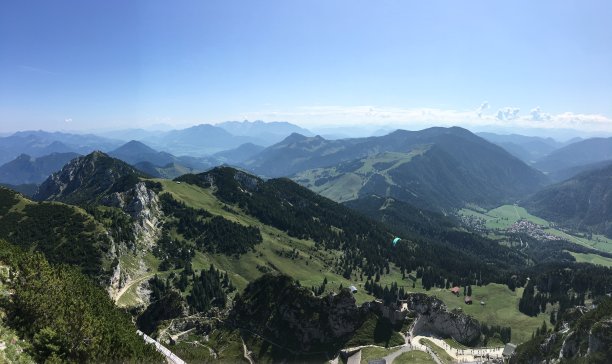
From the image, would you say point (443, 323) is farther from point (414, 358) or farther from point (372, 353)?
point (372, 353)

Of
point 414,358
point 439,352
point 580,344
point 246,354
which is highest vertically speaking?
point 580,344

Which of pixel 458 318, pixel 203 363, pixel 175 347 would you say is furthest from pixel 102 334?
pixel 458 318

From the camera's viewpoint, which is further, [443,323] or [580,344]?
[443,323]

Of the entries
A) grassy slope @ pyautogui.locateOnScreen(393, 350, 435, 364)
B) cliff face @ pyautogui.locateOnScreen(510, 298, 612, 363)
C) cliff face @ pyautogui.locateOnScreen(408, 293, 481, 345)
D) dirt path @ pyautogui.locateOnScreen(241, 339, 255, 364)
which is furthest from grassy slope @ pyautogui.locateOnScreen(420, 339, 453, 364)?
dirt path @ pyautogui.locateOnScreen(241, 339, 255, 364)

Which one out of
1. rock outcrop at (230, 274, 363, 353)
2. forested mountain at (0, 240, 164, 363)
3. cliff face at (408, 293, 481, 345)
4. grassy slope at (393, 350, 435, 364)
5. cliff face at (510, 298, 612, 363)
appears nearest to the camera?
forested mountain at (0, 240, 164, 363)

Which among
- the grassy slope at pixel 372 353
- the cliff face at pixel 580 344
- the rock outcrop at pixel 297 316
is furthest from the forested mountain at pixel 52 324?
the cliff face at pixel 580 344

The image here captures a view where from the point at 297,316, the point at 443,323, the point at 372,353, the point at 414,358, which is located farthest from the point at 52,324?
the point at 443,323

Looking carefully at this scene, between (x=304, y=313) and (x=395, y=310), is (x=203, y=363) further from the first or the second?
(x=395, y=310)

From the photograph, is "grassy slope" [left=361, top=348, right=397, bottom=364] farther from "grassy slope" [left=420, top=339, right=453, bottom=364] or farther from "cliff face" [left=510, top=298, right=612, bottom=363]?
"cliff face" [left=510, top=298, right=612, bottom=363]

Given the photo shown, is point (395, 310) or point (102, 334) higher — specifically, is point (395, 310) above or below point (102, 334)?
below
